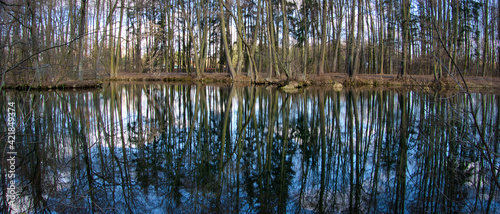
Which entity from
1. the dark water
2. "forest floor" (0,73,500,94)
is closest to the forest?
"forest floor" (0,73,500,94)

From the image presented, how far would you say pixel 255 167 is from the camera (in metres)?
4.37

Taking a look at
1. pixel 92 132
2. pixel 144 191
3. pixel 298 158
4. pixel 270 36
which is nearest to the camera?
pixel 144 191

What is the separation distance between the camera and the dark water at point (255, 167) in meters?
3.19

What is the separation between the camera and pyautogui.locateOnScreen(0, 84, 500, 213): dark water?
125 inches

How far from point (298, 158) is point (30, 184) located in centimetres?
353

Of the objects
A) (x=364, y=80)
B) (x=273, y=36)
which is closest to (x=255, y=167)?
(x=273, y=36)

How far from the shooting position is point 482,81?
20812mm

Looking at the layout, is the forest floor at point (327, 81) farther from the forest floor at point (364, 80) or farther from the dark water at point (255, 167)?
the dark water at point (255, 167)

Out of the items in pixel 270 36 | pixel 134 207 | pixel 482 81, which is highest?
pixel 270 36

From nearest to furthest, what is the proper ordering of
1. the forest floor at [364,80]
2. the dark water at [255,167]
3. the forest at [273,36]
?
the dark water at [255,167]
the forest at [273,36]
the forest floor at [364,80]

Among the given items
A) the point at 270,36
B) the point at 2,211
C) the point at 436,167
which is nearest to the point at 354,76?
the point at 270,36

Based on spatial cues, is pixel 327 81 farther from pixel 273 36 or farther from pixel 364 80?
pixel 273 36

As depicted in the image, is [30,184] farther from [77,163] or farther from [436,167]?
[436,167]

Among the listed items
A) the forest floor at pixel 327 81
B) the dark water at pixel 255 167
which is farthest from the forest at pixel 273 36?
the dark water at pixel 255 167
